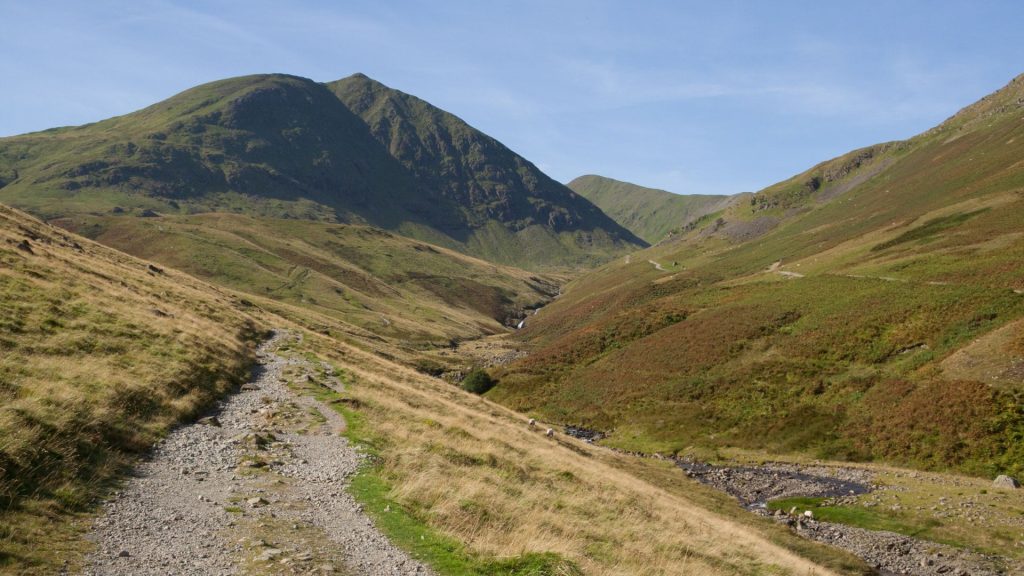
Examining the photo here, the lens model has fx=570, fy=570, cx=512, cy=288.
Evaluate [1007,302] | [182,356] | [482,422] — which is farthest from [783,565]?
[1007,302]

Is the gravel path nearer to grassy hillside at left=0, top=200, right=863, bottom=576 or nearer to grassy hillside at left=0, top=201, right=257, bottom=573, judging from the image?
grassy hillside at left=0, top=200, right=863, bottom=576

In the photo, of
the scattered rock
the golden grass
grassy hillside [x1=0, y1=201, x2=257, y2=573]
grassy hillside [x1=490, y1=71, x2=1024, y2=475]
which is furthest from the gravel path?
grassy hillside [x1=490, y1=71, x2=1024, y2=475]

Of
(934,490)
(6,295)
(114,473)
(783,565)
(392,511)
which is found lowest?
(934,490)

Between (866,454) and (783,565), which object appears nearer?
(783,565)

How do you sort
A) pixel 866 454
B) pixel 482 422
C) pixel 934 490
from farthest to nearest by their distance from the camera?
pixel 866 454
pixel 482 422
pixel 934 490

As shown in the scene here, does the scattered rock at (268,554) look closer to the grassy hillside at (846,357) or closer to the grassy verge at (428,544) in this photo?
the grassy verge at (428,544)

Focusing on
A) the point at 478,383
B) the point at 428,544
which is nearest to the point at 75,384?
the point at 428,544

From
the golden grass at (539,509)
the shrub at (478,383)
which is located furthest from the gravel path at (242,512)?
the shrub at (478,383)

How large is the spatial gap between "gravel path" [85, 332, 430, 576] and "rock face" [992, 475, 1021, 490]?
135 ft

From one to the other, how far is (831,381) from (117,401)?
6004cm

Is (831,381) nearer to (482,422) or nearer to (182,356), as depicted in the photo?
(482,422)

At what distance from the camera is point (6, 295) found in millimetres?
27625

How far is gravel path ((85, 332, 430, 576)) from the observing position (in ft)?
37.4

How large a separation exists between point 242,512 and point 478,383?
70.4 m
